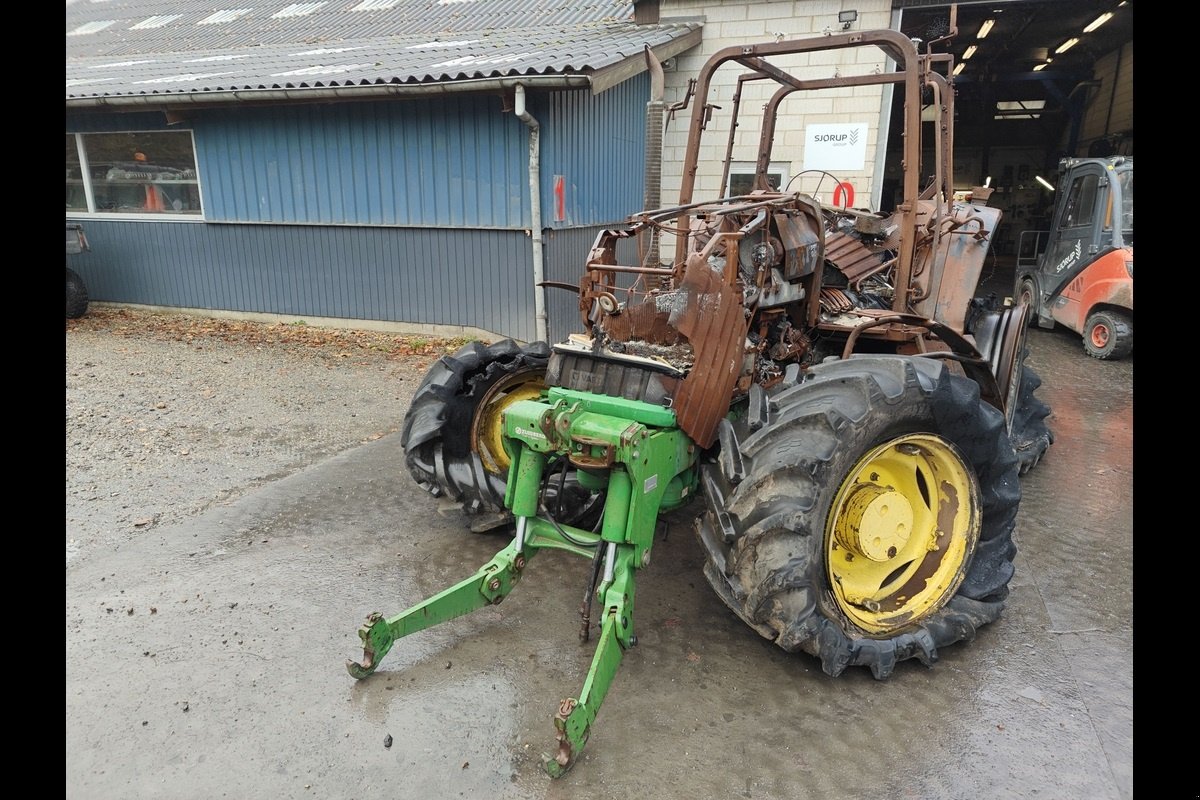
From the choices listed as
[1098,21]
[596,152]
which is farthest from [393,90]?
[1098,21]

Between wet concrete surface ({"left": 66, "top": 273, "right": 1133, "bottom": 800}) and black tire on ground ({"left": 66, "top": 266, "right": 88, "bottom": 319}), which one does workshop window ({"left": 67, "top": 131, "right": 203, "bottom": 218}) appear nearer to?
black tire on ground ({"left": 66, "top": 266, "right": 88, "bottom": 319})

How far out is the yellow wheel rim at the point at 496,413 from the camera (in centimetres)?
400

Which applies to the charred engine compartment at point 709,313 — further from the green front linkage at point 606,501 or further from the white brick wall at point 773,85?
the white brick wall at point 773,85

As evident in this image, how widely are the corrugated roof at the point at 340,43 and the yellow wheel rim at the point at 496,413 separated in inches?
165

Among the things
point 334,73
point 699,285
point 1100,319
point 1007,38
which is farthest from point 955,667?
point 1007,38

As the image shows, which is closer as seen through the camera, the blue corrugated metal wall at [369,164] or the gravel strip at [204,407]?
the gravel strip at [204,407]

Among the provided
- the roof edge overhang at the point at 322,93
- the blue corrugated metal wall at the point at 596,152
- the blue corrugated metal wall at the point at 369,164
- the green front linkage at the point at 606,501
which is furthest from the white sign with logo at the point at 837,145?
the green front linkage at the point at 606,501

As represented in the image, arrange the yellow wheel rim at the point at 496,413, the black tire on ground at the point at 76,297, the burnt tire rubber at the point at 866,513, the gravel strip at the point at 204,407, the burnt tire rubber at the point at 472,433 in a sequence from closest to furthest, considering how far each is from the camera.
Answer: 1. the burnt tire rubber at the point at 866,513
2. the burnt tire rubber at the point at 472,433
3. the yellow wheel rim at the point at 496,413
4. the gravel strip at the point at 204,407
5. the black tire on ground at the point at 76,297

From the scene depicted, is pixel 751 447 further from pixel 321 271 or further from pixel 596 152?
pixel 321 271

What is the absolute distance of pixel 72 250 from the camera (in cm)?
1023

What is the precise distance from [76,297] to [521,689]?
10.1m

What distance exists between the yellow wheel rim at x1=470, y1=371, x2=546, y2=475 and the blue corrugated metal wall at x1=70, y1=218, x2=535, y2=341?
14.2 ft

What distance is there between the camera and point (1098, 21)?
43.7 ft

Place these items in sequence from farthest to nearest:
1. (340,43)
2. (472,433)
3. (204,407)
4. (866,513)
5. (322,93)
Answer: (340,43), (322,93), (204,407), (472,433), (866,513)
